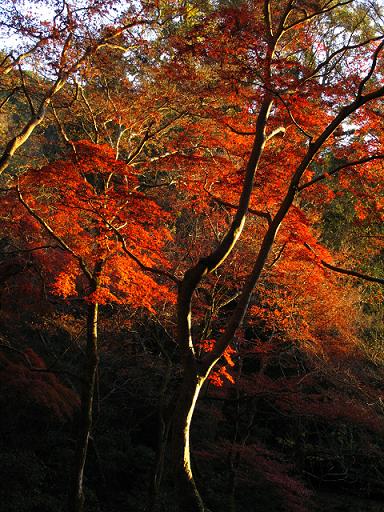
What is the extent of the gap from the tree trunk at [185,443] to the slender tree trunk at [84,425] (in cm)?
378

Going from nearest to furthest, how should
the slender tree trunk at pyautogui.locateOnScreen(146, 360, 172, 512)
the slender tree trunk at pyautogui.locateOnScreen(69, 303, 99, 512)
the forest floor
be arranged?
the slender tree trunk at pyautogui.locateOnScreen(69, 303, 99, 512) → the slender tree trunk at pyautogui.locateOnScreen(146, 360, 172, 512) → the forest floor

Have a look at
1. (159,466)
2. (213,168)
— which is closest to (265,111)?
(213,168)

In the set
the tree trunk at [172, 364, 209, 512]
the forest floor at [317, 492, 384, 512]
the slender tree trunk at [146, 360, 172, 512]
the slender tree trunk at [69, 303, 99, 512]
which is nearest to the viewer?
the tree trunk at [172, 364, 209, 512]

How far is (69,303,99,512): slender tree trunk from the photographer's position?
8.52 m

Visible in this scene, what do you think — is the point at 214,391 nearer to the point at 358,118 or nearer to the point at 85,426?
the point at 85,426

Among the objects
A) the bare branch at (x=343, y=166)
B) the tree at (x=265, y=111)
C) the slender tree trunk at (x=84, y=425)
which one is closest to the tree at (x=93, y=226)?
the slender tree trunk at (x=84, y=425)

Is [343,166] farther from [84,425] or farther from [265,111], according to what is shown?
[84,425]

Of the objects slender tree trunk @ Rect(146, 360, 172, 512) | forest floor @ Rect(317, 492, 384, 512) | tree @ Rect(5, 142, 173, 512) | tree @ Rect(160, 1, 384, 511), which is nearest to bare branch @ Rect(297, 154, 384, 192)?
tree @ Rect(160, 1, 384, 511)

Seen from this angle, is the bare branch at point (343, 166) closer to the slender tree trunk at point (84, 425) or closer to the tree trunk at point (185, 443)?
the tree trunk at point (185, 443)

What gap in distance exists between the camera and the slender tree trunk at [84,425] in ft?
27.9

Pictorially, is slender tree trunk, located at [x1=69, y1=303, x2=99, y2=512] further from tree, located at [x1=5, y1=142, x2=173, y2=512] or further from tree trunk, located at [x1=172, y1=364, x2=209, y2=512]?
tree trunk, located at [x1=172, y1=364, x2=209, y2=512]

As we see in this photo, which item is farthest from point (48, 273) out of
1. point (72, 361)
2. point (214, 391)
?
point (214, 391)

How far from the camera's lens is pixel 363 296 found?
49.6ft

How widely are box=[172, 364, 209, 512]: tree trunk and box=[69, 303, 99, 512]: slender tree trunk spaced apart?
3.78 meters
